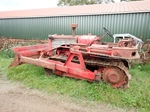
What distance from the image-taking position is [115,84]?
11.6 feet

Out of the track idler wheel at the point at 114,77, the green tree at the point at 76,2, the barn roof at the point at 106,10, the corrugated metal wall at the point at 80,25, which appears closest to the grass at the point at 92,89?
the track idler wheel at the point at 114,77

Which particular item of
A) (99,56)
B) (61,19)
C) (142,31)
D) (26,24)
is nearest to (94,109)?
(99,56)

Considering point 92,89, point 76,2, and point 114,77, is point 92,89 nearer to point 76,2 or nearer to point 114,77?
point 114,77

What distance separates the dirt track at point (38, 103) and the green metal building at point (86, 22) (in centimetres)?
540

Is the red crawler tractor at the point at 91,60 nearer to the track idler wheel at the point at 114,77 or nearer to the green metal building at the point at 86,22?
the track idler wheel at the point at 114,77

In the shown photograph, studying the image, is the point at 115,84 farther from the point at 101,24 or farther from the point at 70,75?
the point at 101,24

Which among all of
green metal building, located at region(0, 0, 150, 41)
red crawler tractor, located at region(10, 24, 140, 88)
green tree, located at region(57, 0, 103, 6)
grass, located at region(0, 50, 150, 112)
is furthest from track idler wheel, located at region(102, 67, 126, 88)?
green tree, located at region(57, 0, 103, 6)

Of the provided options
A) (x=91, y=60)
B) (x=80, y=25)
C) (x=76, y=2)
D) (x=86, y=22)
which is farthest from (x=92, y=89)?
(x=76, y=2)

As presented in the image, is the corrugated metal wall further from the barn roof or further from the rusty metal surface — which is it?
the rusty metal surface

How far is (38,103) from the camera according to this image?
298 cm

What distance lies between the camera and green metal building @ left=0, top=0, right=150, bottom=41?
6.97 m

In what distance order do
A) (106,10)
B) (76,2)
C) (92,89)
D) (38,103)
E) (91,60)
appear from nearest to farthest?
(38,103), (92,89), (91,60), (106,10), (76,2)

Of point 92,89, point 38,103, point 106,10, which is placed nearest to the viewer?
point 38,103

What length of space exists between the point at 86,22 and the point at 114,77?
5.35 meters
